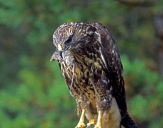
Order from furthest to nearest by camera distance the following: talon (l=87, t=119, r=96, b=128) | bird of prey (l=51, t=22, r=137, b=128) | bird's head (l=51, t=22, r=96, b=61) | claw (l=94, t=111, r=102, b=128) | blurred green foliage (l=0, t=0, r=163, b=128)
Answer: blurred green foliage (l=0, t=0, r=163, b=128) → talon (l=87, t=119, r=96, b=128) → claw (l=94, t=111, r=102, b=128) → bird of prey (l=51, t=22, r=137, b=128) → bird's head (l=51, t=22, r=96, b=61)

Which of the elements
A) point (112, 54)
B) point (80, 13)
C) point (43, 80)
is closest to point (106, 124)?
point (112, 54)

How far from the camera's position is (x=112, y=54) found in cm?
571

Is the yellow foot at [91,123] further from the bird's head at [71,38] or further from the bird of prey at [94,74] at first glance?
the bird's head at [71,38]

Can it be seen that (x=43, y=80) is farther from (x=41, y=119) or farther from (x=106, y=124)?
(x=106, y=124)

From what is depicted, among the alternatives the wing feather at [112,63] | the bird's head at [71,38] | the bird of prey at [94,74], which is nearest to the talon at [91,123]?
the bird of prey at [94,74]

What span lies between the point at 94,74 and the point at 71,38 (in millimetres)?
481

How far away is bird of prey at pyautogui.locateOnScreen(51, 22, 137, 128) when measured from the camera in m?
5.20

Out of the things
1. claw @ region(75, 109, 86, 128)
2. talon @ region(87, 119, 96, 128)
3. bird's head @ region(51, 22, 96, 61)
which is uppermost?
bird's head @ region(51, 22, 96, 61)

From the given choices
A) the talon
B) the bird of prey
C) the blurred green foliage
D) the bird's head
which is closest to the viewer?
the bird's head

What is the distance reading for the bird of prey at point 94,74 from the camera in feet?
17.1

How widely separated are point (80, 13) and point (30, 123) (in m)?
1.27

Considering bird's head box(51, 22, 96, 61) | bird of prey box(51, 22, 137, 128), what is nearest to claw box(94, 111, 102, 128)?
bird of prey box(51, 22, 137, 128)

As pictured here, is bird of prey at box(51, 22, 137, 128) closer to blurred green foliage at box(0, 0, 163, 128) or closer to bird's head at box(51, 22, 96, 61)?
bird's head at box(51, 22, 96, 61)

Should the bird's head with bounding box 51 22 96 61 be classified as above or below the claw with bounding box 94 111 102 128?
above
